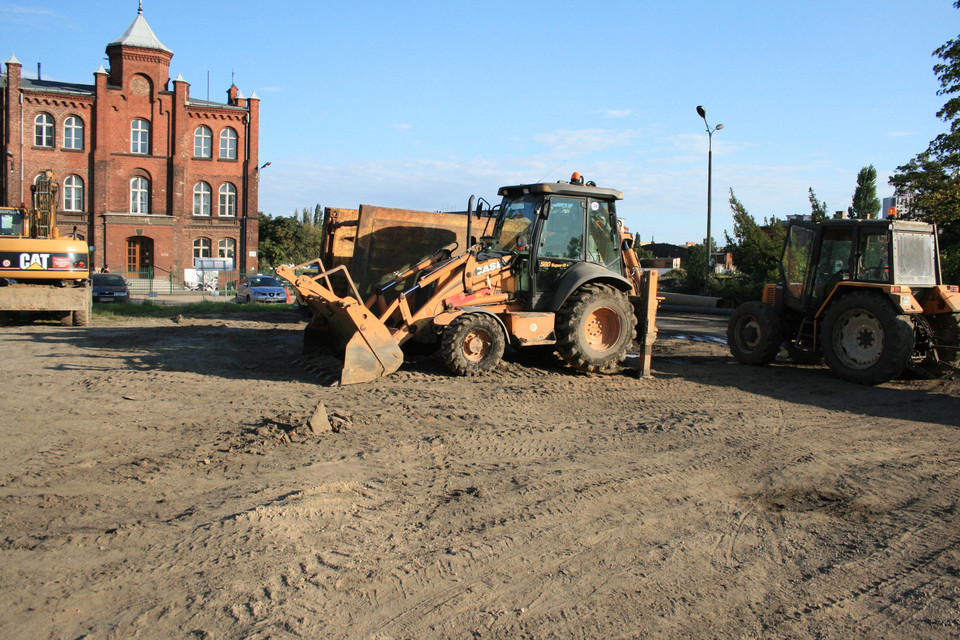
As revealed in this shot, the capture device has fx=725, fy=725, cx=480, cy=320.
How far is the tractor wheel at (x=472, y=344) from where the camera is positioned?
8.92 m

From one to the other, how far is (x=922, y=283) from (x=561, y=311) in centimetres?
482

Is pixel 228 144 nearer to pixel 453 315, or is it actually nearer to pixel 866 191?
pixel 866 191

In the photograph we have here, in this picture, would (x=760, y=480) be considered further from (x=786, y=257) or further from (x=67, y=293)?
(x=67, y=293)

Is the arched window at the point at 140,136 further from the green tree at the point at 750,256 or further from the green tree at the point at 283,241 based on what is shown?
the green tree at the point at 750,256

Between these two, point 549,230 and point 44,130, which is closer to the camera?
point 549,230

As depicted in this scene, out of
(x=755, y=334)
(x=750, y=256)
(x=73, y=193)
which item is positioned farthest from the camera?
(x=73, y=193)

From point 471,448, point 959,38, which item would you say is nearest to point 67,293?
point 471,448

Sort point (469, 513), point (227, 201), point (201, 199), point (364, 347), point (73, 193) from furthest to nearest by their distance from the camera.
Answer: point (227, 201) → point (201, 199) → point (73, 193) → point (364, 347) → point (469, 513)

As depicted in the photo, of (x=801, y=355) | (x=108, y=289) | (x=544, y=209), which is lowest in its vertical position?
(x=801, y=355)

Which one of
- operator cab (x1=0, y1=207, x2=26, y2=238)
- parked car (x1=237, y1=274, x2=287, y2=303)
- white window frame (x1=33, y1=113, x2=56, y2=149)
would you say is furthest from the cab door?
white window frame (x1=33, y1=113, x2=56, y2=149)

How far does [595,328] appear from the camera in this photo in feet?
32.7

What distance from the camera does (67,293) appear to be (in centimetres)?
1518

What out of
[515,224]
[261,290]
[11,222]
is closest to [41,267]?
[11,222]

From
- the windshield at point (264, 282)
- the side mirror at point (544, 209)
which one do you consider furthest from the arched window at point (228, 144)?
the side mirror at point (544, 209)
